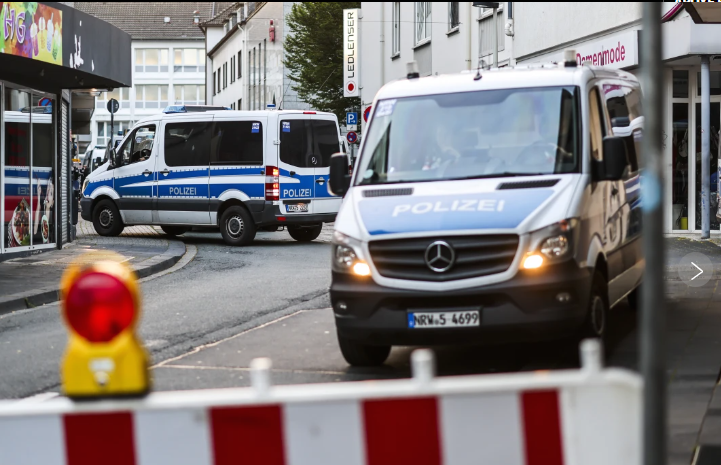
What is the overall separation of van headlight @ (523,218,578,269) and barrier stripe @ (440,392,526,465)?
4439 millimetres

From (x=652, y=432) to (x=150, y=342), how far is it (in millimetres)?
7643

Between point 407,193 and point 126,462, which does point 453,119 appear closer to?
point 407,193

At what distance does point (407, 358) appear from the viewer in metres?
8.64

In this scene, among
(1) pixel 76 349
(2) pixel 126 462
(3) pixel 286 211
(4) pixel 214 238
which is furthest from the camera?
(4) pixel 214 238

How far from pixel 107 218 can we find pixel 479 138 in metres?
16.2

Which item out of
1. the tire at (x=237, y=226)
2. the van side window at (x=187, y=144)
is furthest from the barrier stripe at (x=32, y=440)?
the van side window at (x=187, y=144)

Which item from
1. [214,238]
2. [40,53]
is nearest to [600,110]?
[40,53]

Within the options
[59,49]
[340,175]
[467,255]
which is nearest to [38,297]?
[59,49]

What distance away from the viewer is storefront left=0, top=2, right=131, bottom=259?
622 inches

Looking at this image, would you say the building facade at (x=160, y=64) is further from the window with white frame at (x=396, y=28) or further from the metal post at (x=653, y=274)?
the metal post at (x=653, y=274)

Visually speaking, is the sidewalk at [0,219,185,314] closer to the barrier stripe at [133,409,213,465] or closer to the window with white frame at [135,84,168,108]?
the barrier stripe at [133,409,213,465]

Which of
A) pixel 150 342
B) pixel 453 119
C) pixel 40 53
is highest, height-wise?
pixel 40 53

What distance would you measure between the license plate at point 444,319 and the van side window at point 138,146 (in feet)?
51.4

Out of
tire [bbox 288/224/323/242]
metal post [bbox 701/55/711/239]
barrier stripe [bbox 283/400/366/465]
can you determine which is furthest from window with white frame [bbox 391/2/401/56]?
barrier stripe [bbox 283/400/366/465]
